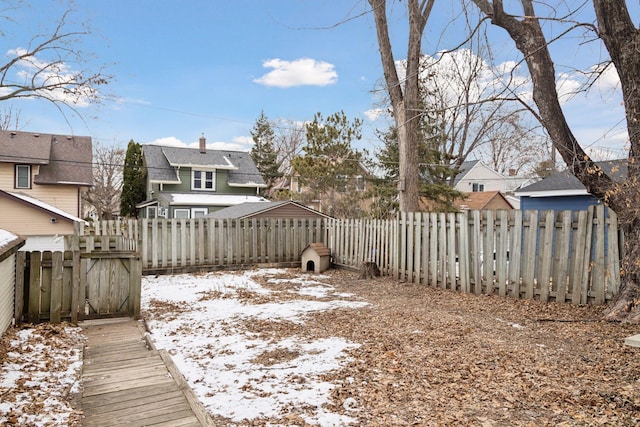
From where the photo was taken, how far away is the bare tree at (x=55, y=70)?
969 centimetres

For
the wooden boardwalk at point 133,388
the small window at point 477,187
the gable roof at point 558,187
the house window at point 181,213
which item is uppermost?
the small window at point 477,187

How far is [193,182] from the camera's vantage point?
1089 inches

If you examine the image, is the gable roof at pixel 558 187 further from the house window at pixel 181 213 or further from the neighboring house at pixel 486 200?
the house window at pixel 181 213

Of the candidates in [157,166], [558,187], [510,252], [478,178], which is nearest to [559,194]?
[558,187]

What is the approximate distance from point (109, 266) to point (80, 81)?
711cm

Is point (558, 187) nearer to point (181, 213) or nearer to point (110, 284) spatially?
point (110, 284)

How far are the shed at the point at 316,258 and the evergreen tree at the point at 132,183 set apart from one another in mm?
21564

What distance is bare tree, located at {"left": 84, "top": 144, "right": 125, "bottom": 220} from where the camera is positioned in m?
32.0

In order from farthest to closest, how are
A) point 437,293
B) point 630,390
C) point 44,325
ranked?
point 437,293 < point 44,325 < point 630,390

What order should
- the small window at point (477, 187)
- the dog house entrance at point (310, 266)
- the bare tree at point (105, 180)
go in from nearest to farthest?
the dog house entrance at point (310, 266) → the bare tree at point (105, 180) → the small window at point (477, 187)

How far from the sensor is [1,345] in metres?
3.96

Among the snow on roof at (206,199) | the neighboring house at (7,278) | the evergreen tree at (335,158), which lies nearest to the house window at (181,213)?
the snow on roof at (206,199)

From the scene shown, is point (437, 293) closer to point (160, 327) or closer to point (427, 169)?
point (160, 327)

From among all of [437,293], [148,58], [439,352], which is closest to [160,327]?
[439,352]
